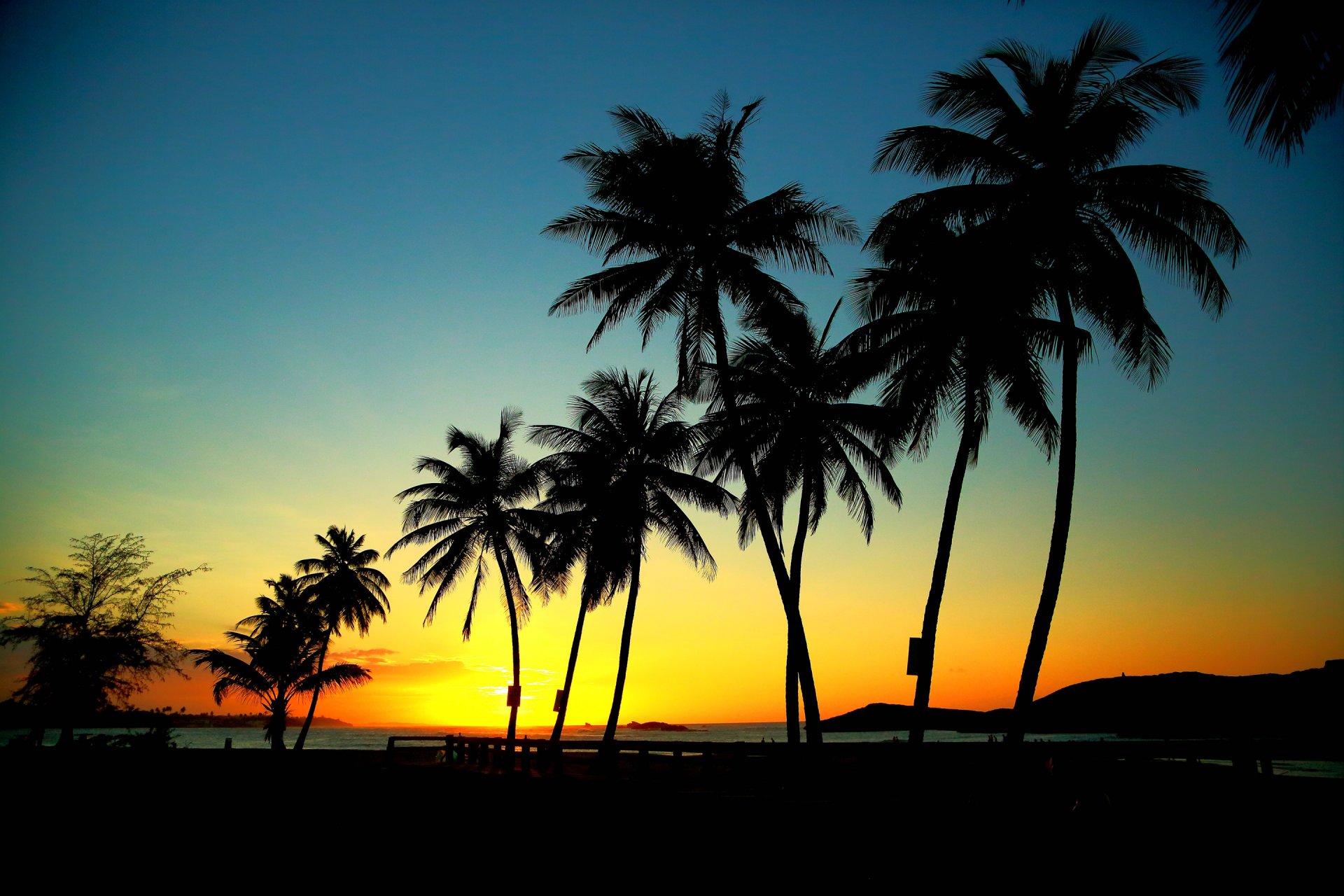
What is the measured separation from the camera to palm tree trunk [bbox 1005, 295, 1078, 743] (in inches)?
687

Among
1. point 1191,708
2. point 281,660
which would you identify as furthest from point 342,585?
point 1191,708

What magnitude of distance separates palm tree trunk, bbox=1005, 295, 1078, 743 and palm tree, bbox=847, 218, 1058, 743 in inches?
59.8

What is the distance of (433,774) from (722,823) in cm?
1576

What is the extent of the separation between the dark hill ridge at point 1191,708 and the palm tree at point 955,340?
91.4 meters

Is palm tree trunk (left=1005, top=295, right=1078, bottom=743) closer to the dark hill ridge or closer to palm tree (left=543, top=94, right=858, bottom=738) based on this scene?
palm tree (left=543, top=94, right=858, bottom=738)

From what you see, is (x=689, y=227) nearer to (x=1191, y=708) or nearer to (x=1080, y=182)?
(x=1080, y=182)

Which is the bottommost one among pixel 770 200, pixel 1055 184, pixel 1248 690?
pixel 1248 690

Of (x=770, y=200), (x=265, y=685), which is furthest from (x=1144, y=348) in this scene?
(x=265, y=685)

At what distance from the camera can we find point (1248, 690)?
13312cm

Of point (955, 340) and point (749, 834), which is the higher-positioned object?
point (955, 340)

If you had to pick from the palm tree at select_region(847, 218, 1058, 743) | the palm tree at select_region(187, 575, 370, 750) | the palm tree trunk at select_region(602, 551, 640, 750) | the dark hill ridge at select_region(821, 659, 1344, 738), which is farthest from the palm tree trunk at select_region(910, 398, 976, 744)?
the dark hill ridge at select_region(821, 659, 1344, 738)

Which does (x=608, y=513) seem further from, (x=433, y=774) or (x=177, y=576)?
(x=177, y=576)

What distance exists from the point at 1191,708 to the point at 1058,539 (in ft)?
515

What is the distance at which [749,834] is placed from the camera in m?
11.6
